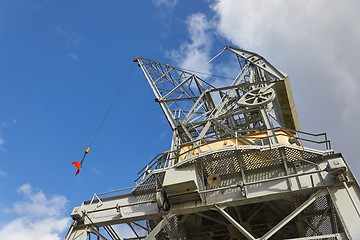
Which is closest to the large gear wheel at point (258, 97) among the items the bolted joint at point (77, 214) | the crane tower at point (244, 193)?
the crane tower at point (244, 193)

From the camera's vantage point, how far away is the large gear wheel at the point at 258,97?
51.6 ft

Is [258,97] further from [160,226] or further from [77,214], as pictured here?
[77,214]

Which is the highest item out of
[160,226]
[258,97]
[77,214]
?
[258,97]

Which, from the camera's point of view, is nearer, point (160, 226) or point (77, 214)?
point (160, 226)

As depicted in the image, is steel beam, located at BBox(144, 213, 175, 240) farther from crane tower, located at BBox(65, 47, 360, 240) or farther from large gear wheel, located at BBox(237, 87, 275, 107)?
large gear wheel, located at BBox(237, 87, 275, 107)

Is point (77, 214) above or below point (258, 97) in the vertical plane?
below

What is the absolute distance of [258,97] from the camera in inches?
634

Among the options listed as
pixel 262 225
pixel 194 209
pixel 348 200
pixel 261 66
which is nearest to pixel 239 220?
pixel 262 225

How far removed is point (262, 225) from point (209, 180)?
5.26 metres

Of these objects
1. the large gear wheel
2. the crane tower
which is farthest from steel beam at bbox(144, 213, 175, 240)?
the large gear wheel

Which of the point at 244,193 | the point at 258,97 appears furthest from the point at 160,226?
the point at 258,97

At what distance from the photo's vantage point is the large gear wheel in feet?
51.6

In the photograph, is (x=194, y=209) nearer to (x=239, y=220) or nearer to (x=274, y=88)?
(x=239, y=220)

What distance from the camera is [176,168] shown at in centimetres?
1266
